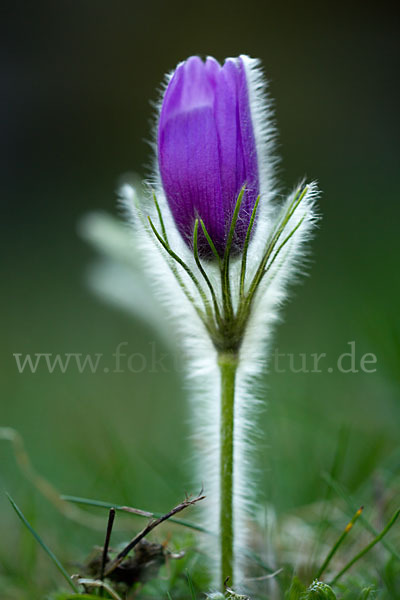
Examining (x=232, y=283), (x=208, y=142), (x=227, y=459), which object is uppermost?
(x=208, y=142)

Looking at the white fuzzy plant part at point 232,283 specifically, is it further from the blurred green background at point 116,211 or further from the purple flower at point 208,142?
the blurred green background at point 116,211

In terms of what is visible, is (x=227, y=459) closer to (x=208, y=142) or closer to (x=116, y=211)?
(x=208, y=142)

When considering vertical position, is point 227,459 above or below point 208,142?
below

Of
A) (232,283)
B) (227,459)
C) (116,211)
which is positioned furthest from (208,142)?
(116,211)

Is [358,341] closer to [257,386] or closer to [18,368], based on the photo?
[257,386]

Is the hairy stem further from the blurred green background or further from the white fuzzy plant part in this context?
the blurred green background

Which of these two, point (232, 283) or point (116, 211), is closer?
point (232, 283)
